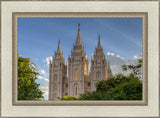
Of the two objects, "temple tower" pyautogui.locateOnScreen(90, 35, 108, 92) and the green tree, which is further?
"temple tower" pyautogui.locateOnScreen(90, 35, 108, 92)

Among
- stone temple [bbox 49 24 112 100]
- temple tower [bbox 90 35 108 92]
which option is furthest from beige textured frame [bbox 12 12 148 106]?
stone temple [bbox 49 24 112 100]

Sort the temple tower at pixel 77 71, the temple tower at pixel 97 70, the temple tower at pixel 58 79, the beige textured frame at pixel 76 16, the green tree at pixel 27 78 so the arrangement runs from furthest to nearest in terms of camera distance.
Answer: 1. the temple tower at pixel 77 71
2. the temple tower at pixel 58 79
3. the temple tower at pixel 97 70
4. the green tree at pixel 27 78
5. the beige textured frame at pixel 76 16

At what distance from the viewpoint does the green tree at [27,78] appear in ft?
16.9

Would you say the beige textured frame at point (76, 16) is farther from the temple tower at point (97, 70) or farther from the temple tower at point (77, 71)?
the temple tower at point (77, 71)

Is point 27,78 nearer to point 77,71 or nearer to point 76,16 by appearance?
point 76,16

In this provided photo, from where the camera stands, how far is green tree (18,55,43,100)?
5145 millimetres

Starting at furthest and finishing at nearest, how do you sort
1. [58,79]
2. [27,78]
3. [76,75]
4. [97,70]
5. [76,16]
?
[76,75] → [58,79] → [97,70] → [27,78] → [76,16]

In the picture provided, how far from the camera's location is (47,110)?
387cm

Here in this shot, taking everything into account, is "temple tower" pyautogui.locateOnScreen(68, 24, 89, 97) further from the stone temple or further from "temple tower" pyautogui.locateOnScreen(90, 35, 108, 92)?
"temple tower" pyautogui.locateOnScreen(90, 35, 108, 92)

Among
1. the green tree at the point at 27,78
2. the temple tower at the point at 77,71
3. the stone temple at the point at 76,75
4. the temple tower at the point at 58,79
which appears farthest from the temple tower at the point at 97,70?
→ the green tree at the point at 27,78

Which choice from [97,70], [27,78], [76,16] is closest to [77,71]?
[97,70]

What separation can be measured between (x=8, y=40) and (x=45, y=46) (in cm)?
146

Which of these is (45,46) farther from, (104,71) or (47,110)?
(104,71)

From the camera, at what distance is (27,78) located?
17.8 feet
